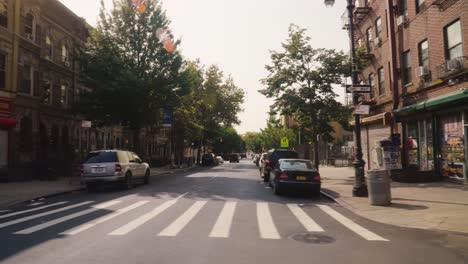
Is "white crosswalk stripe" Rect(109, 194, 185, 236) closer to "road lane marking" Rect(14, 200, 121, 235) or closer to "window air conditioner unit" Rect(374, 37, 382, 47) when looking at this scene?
"road lane marking" Rect(14, 200, 121, 235)

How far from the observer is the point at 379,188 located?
1186cm

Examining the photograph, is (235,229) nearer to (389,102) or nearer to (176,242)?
(176,242)

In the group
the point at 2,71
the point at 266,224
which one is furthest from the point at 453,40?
the point at 2,71

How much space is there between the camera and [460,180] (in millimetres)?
16734

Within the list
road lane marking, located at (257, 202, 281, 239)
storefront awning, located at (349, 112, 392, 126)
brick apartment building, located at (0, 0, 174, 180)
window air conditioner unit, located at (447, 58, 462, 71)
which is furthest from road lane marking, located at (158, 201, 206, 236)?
storefront awning, located at (349, 112, 392, 126)

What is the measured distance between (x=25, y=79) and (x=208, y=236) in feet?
72.4

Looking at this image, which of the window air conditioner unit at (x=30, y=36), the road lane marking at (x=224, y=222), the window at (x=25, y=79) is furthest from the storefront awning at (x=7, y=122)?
the road lane marking at (x=224, y=222)

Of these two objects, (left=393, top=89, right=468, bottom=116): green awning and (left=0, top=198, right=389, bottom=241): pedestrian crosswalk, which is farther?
(left=393, top=89, right=468, bottom=116): green awning

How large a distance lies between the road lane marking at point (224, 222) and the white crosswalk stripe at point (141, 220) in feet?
5.90

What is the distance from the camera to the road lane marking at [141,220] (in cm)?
798

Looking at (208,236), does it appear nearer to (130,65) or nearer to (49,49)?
(130,65)

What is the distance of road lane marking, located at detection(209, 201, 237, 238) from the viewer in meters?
7.83

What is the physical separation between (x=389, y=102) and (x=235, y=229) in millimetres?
18914

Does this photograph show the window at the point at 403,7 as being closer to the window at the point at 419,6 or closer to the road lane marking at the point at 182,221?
the window at the point at 419,6
